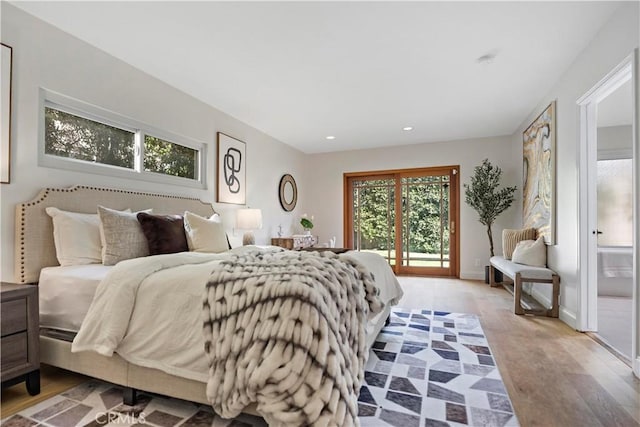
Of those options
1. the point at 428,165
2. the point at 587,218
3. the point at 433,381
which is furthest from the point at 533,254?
the point at 428,165

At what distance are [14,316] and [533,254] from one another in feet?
14.9

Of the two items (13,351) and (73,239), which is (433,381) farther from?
(73,239)

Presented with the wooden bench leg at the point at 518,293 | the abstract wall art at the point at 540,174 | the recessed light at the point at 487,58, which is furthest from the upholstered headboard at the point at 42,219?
the abstract wall art at the point at 540,174

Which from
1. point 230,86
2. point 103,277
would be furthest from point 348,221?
point 103,277

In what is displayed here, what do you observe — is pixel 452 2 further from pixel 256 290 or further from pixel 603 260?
pixel 603 260

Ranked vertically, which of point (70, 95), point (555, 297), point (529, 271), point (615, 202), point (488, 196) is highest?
point (70, 95)

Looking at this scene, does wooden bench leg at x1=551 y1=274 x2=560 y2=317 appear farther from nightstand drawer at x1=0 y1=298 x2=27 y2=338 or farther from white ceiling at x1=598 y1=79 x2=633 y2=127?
nightstand drawer at x1=0 y1=298 x2=27 y2=338

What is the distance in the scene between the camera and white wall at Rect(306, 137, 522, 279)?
17.5ft

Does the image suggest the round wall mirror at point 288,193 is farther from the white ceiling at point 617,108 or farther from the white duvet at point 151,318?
the white ceiling at point 617,108

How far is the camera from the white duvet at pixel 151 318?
59.2 inches

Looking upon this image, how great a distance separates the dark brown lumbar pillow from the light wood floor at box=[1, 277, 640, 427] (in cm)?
96

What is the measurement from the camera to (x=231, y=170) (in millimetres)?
4191

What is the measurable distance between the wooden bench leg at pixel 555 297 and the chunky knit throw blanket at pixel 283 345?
269 cm

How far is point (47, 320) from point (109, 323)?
767 millimetres
